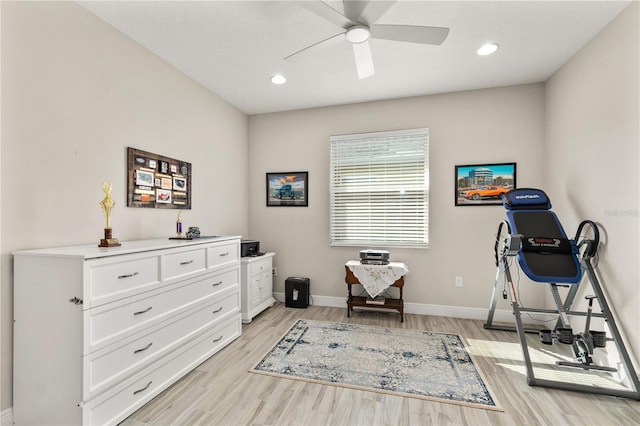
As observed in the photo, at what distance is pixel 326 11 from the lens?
171cm

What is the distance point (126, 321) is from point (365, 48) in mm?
2534

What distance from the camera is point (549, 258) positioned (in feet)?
7.89

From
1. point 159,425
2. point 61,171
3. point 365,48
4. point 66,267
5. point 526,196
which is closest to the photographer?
point 66,267

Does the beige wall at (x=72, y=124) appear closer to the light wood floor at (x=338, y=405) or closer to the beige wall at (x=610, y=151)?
the light wood floor at (x=338, y=405)

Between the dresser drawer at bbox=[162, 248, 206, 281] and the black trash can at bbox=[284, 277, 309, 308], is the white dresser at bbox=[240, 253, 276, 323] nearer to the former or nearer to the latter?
the black trash can at bbox=[284, 277, 309, 308]

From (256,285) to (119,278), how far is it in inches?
77.3

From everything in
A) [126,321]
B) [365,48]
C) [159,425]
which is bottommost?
[159,425]

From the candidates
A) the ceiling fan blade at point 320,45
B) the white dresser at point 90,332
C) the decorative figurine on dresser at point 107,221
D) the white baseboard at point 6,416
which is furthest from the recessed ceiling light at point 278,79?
the white baseboard at point 6,416

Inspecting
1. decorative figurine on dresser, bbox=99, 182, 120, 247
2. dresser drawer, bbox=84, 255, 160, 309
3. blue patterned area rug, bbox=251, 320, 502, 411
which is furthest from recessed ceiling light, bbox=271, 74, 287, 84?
blue patterned area rug, bbox=251, 320, 502, 411

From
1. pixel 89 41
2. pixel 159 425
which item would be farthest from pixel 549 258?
pixel 89 41

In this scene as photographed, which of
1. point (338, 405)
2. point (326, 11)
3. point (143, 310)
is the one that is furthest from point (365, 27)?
point (338, 405)

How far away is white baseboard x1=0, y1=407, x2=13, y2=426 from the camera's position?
1.64 metres

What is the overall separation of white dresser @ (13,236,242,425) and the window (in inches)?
95.4

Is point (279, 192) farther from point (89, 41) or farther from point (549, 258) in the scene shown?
point (549, 258)
